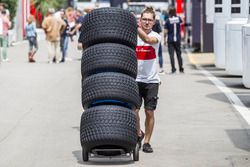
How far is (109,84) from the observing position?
34.5 ft

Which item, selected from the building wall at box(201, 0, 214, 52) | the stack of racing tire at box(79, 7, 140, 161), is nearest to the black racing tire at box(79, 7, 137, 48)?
the stack of racing tire at box(79, 7, 140, 161)

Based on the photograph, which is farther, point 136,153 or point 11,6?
point 11,6

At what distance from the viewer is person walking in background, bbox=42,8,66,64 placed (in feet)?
99.2

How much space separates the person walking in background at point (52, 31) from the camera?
3023 centimetres

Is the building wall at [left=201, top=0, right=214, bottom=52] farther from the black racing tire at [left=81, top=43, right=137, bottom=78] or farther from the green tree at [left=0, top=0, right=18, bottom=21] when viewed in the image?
the black racing tire at [left=81, top=43, right=137, bottom=78]

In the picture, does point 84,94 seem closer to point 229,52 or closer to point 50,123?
point 50,123

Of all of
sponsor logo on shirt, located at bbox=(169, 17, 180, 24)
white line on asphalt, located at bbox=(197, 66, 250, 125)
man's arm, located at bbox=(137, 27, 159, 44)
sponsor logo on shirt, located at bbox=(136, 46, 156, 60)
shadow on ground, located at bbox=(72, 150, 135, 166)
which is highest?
man's arm, located at bbox=(137, 27, 159, 44)

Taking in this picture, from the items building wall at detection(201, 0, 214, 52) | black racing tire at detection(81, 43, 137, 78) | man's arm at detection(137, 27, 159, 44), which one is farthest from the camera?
building wall at detection(201, 0, 214, 52)

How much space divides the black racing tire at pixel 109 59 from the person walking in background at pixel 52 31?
19511mm

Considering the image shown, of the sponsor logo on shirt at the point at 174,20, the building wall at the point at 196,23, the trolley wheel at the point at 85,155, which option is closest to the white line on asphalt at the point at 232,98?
the sponsor logo on shirt at the point at 174,20

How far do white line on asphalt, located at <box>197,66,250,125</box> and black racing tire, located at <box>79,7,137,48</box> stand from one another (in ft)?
12.7

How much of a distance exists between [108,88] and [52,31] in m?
20.0

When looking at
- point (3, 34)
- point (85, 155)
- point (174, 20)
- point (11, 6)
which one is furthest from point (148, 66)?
point (11, 6)

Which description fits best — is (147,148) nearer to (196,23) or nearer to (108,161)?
(108,161)
